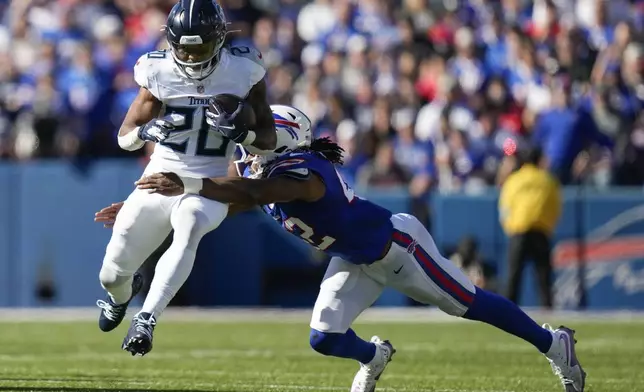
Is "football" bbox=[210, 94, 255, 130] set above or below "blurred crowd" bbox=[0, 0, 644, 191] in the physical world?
above

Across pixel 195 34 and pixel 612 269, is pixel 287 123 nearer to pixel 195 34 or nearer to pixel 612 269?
pixel 195 34

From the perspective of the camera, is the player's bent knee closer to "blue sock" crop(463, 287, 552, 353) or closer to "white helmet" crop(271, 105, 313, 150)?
"blue sock" crop(463, 287, 552, 353)

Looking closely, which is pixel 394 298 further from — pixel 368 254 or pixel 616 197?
pixel 368 254

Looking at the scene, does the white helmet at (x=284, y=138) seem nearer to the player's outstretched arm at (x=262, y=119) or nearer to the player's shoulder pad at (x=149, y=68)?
the player's outstretched arm at (x=262, y=119)

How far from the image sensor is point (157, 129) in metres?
5.92

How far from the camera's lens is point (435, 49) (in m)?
13.2

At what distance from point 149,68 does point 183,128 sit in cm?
32

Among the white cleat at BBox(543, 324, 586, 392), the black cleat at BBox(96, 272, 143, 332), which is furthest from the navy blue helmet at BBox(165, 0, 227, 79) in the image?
the white cleat at BBox(543, 324, 586, 392)

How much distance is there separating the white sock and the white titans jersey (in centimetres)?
44

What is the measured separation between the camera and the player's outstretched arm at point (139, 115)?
240 inches

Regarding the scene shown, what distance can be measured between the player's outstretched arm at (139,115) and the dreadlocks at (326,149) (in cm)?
84

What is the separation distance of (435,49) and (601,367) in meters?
6.09

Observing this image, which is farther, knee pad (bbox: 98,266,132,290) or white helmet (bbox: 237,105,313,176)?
knee pad (bbox: 98,266,132,290)

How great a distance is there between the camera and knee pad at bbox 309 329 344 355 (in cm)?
561
